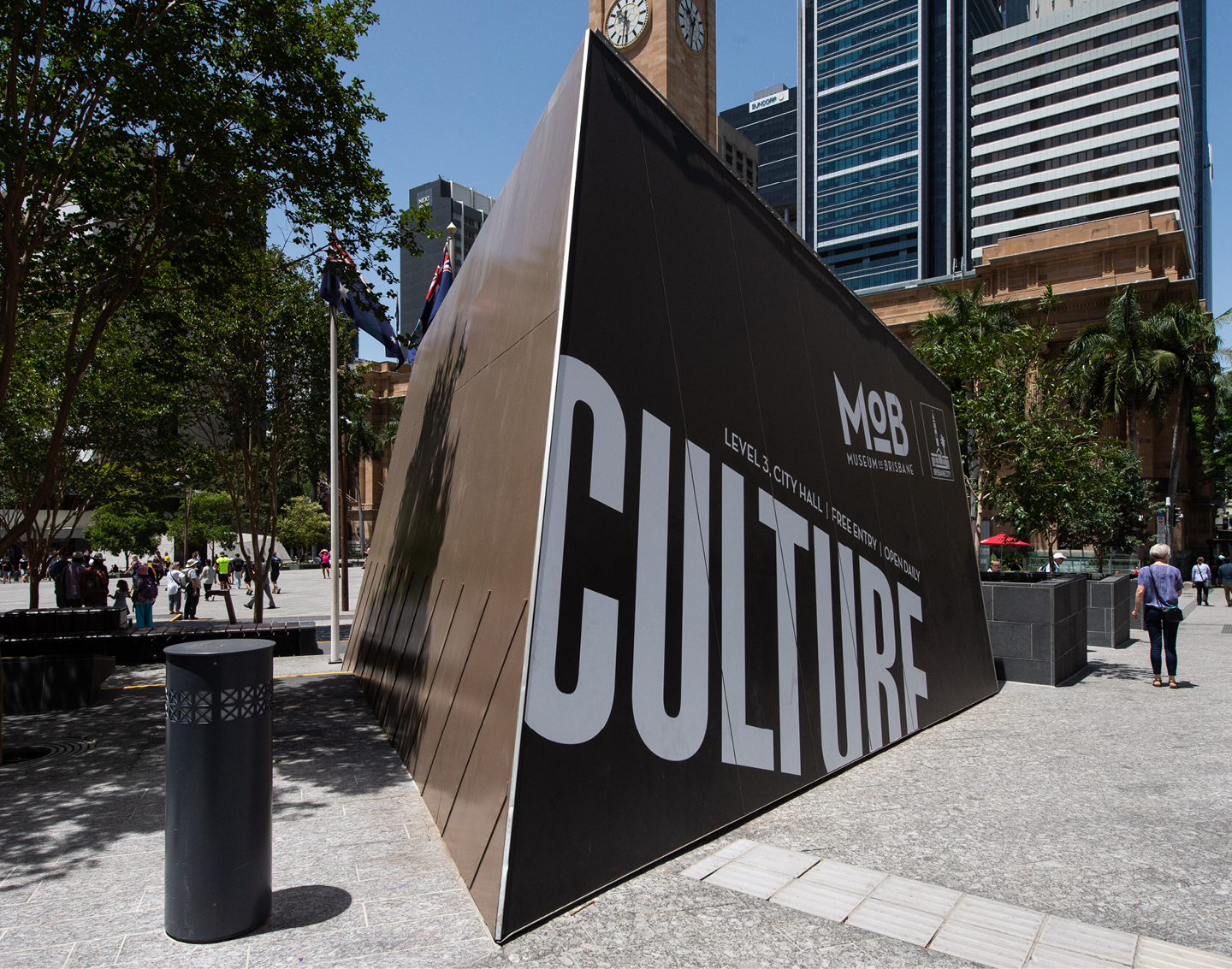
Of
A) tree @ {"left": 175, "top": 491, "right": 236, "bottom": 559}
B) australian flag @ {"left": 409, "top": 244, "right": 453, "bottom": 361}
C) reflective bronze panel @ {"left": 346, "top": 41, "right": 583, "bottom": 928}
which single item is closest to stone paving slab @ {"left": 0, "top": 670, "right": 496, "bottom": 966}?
reflective bronze panel @ {"left": 346, "top": 41, "right": 583, "bottom": 928}

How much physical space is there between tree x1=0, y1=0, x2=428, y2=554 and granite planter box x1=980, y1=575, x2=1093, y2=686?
924cm

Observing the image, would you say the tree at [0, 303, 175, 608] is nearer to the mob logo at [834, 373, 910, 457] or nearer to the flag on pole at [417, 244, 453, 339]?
the flag on pole at [417, 244, 453, 339]

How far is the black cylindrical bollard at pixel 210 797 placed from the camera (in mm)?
3566

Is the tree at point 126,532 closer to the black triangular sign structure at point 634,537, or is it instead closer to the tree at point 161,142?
the tree at point 161,142

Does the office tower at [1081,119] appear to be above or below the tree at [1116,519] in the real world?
above

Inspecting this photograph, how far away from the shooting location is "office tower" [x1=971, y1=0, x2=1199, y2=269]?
94.8 m

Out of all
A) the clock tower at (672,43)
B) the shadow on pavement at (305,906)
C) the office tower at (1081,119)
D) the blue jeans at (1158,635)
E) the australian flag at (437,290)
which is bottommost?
the shadow on pavement at (305,906)

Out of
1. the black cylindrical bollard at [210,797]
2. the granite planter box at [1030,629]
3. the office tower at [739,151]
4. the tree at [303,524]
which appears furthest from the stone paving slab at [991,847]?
the office tower at [739,151]

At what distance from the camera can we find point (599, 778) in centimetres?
421

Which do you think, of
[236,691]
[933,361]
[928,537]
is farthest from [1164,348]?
[236,691]

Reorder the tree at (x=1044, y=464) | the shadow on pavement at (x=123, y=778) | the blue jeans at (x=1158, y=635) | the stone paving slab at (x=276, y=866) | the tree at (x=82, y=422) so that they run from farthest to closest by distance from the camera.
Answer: the tree at (x=82, y=422), the tree at (x=1044, y=464), the blue jeans at (x=1158, y=635), the shadow on pavement at (x=123, y=778), the stone paving slab at (x=276, y=866)

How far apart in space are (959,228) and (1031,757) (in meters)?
137

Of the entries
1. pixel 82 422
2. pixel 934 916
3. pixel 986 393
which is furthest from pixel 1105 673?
pixel 82 422

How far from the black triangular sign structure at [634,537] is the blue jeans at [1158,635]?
13.7 feet
